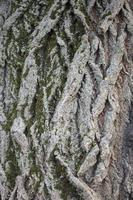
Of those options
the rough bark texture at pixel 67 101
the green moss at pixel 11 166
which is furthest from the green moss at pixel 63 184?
the green moss at pixel 11 166

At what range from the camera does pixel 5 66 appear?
2061mm

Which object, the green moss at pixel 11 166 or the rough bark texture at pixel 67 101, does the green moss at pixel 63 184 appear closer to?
the rough bark texture at pixel 67 101

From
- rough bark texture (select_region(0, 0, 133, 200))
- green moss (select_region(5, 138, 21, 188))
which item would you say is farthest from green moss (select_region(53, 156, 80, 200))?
green moss (select_region(5, 138, 21, 188))

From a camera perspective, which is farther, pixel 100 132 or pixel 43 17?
pixel 43 17

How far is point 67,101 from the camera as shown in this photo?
1885 millimetres

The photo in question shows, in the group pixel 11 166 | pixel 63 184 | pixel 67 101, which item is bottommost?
pixel 63 184

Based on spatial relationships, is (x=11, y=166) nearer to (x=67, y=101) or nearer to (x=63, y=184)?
(x=63, y=184)

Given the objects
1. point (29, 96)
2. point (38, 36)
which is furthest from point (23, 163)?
point (38, 36)

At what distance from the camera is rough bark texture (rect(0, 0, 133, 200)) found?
6.06 feet

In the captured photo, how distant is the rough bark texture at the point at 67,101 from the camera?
1846 mm

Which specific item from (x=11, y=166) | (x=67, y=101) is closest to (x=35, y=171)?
(x=11, y=166)

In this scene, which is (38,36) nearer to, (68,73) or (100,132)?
(68,73)

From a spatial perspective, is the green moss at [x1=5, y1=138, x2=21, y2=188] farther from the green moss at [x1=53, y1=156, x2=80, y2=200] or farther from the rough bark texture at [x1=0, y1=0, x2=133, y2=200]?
the green moss at [x1=53, y1=156, x2=80, y2=200]

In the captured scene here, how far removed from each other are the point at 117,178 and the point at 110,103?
32 cm
